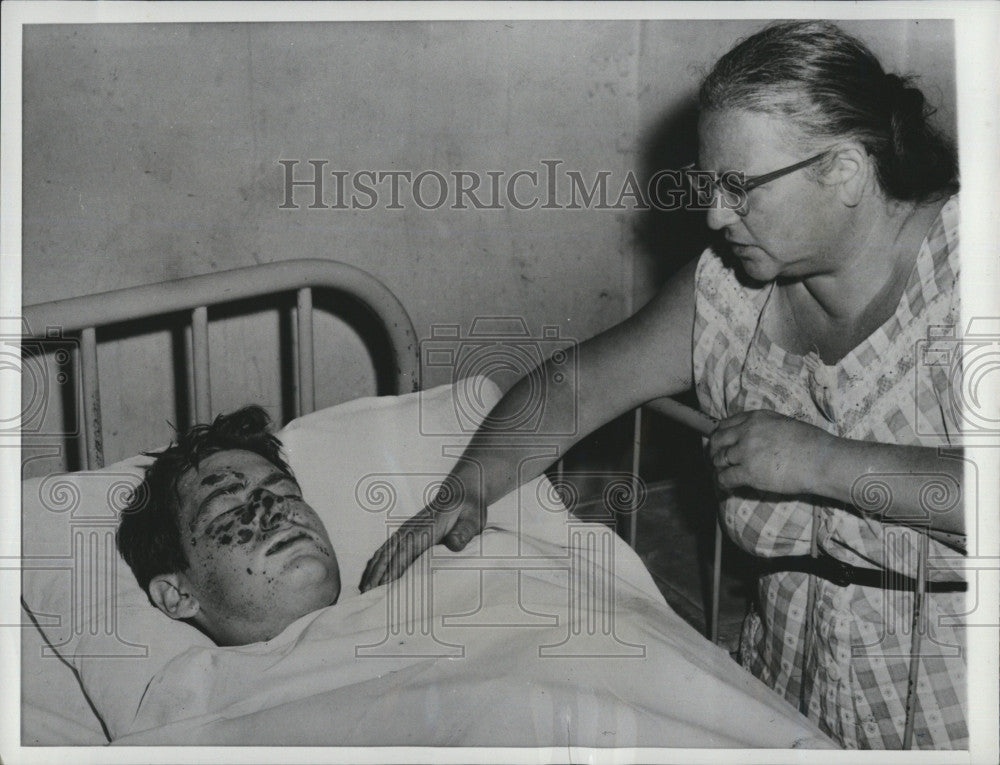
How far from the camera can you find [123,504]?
990 millimetres

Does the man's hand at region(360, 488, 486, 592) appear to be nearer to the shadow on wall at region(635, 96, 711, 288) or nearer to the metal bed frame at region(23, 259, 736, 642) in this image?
the metal bed frame at region(23, 259, 736, 642)

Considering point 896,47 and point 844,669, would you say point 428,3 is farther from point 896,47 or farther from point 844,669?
point 844,669

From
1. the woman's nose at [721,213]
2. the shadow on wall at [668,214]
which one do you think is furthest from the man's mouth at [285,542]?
the shadow on wall at [668,214]

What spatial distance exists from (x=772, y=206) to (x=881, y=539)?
→ 34 cm

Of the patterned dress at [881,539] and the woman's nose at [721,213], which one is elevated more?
the woman's nose at [721,213]

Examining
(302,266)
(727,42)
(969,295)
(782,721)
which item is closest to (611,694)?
(782,721)

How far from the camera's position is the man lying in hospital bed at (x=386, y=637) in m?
0.82

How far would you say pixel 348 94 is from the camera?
1.34m

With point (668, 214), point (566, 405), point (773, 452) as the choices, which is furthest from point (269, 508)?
point (668, 214)

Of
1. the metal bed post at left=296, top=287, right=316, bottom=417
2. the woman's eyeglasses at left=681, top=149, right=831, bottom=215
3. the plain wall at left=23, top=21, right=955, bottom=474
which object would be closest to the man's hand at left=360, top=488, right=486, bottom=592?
the metal bed post at left=296, top=287, right=316, bottom=417

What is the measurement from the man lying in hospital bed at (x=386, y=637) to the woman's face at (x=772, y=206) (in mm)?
372

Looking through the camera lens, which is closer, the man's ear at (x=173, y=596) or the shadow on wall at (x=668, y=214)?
the man's ear at (x=173, y=596)

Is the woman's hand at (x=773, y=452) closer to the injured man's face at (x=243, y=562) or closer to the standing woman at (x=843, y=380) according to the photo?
the standing woman at (x=843, y=380)

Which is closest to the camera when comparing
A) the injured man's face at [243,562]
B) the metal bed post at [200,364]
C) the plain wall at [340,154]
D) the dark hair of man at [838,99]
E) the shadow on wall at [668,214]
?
the dark hair of man at [838,99]
